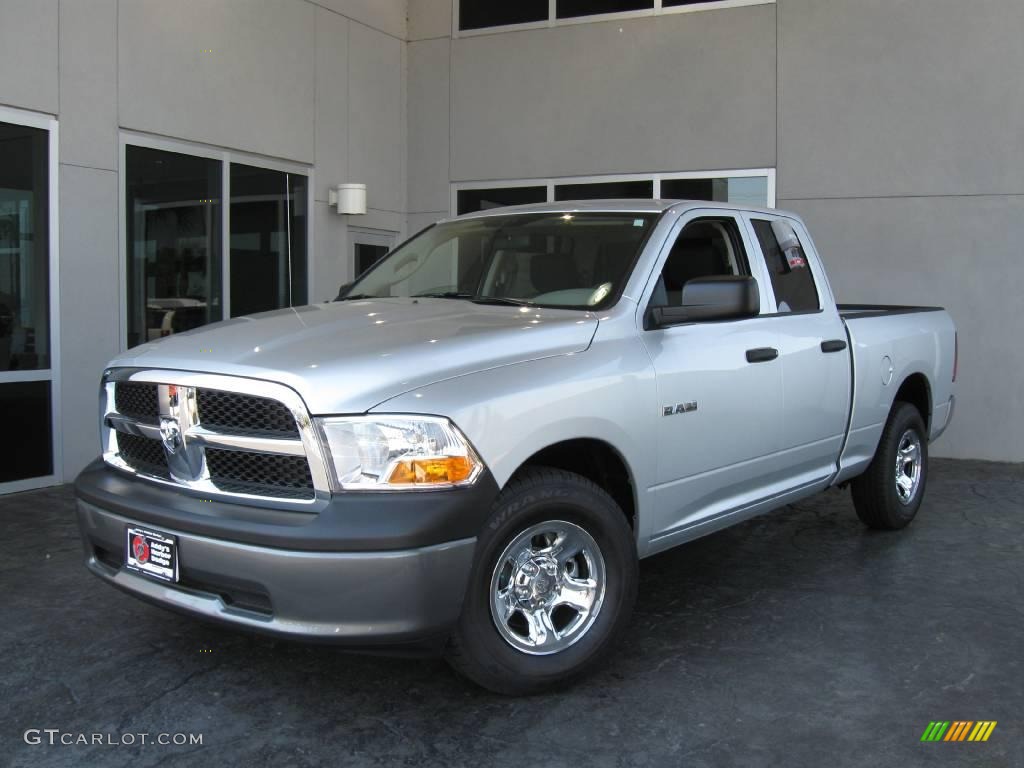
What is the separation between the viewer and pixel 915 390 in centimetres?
639

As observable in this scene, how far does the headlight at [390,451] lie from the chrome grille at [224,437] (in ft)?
0.21

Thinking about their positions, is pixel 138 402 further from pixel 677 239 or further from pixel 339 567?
pixel 677 239

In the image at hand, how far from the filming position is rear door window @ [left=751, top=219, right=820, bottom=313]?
16.6ft

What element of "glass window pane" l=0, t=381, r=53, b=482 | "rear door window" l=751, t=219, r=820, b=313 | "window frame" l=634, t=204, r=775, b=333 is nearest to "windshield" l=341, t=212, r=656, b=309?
"window frame" l=634, t=204, r=775, b=333

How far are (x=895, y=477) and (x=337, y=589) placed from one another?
13.9ft

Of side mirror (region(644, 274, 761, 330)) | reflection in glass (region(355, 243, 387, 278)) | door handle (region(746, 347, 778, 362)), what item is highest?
reflection in glass (region(355, 243, 387, 278))

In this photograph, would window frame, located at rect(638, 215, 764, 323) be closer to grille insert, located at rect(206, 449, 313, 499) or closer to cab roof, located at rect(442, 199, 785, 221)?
cab roof, located at rect(442, 199, 785, 221)

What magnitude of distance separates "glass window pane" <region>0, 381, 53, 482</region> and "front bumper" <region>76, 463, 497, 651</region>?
4.71 metres

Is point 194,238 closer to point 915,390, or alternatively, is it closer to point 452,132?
point 452,132

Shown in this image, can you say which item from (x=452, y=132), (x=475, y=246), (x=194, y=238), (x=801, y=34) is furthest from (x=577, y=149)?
(x=475, y=246)

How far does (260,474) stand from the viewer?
3291mm

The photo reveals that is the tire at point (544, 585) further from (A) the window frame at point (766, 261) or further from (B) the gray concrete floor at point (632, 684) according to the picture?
(A) the window frame at point (766, 261)

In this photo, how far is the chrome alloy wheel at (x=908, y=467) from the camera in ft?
20.4

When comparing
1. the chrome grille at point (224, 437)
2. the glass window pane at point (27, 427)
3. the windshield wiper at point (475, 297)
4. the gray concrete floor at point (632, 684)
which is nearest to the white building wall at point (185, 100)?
the glass window pane at point (27, 427)
